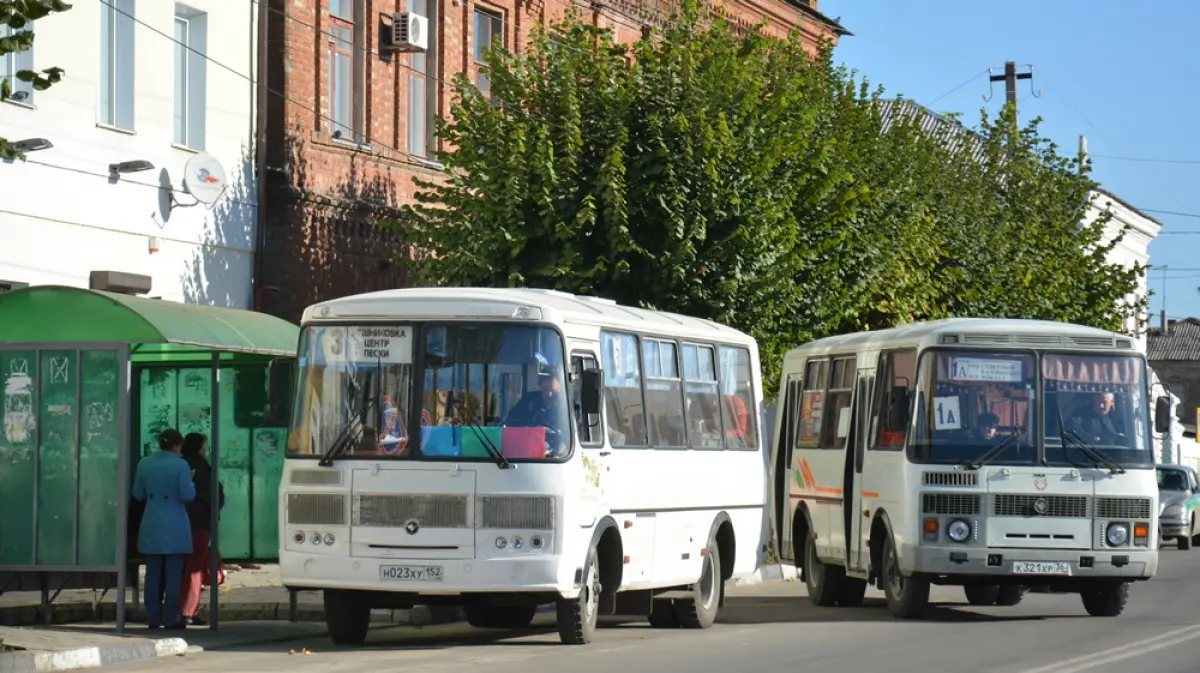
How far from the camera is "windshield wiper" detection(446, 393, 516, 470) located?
15.7 metres

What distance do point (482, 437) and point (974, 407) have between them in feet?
18.9

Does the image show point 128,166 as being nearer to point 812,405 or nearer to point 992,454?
point 812,405

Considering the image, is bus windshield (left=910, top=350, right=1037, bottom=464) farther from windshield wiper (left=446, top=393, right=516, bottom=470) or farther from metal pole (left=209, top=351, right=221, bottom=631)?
metal pole (left=209, top=351, right=221, bottom=631)

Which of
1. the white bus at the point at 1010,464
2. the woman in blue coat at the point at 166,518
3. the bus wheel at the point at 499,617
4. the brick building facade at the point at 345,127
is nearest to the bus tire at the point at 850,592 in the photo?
the white bus at the point at 1010,464

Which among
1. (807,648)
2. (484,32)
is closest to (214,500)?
(807,648)

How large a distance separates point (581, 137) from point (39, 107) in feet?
23.5

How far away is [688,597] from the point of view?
62.0ft

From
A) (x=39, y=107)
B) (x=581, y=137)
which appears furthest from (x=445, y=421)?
(x=581, y=137)

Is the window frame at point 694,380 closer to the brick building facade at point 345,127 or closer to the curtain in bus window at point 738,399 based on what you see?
the curtain in bus window at point 738,399

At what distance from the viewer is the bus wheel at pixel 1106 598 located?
19.8 metres

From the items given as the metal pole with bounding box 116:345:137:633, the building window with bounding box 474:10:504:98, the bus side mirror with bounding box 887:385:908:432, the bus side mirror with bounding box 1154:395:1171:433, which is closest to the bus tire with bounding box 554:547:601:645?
the metal pole with bounding box 116:345:137:633

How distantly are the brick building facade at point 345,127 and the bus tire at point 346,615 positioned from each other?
37.9 feet

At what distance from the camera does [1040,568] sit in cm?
1891

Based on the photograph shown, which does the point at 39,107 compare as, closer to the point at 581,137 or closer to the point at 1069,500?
the point at 581,137
